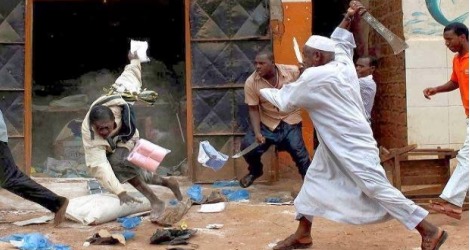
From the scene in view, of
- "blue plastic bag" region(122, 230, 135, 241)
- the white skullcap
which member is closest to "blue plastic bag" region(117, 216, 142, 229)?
"blue plastic bag" region(122, 230, 135, 241)

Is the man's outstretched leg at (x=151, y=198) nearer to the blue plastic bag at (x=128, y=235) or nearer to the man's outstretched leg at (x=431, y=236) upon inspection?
the blue plastic bag at (x=128, y=235)

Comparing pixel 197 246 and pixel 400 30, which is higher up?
pixel 400 30

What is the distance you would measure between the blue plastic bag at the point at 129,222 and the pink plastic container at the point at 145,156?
19.2 inches

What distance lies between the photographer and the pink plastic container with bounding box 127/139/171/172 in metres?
6.10

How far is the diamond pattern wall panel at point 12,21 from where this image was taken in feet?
26.5

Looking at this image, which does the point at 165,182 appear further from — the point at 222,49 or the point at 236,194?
the point at 222,49

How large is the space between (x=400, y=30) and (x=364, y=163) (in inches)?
141

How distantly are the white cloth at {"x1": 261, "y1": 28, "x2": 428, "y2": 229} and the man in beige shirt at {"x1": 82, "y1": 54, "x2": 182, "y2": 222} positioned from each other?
1541 mm

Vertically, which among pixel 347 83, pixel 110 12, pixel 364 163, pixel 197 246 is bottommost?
pixel 197 246

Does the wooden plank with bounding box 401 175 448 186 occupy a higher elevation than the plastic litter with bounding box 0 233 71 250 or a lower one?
higher

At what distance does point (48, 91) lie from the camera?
427 inches

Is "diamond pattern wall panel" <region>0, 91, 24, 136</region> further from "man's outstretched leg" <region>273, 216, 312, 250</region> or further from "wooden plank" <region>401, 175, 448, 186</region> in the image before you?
"wooden plank" <region>401, 175, 448, 186</region>

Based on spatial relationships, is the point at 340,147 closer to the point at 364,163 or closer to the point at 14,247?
the point at 364,163

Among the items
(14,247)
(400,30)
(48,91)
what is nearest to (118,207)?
(14,247)
